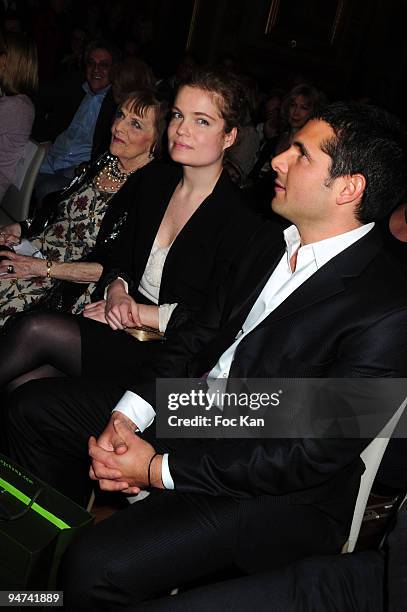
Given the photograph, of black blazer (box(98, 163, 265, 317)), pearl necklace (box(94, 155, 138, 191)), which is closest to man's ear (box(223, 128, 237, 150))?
black blazer (box(98, 163, 265, 317))

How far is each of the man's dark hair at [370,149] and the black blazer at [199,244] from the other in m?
0.64

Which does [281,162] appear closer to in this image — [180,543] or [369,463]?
[369,463]

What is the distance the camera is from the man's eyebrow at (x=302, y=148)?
172 cm

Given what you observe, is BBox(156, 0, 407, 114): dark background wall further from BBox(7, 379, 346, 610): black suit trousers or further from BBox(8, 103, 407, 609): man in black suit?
BBox(7, 379, 346, 610): black suit trousers

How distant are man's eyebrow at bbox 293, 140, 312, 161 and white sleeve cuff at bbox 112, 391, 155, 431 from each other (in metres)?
0.79

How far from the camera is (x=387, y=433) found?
1.74 m

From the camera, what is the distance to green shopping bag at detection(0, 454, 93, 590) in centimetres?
154

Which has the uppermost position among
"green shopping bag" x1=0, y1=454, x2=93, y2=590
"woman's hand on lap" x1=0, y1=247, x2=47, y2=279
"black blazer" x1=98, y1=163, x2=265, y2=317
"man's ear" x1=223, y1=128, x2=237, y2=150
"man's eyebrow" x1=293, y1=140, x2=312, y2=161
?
"man's eyebrow" x1=293, y1=140, x2=312, y2=161

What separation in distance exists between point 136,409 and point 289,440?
1.45 feet

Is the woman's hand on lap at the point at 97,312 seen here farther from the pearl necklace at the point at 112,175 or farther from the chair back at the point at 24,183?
the chair back at the point at 24,183

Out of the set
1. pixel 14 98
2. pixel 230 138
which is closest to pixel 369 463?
pixel 230 138

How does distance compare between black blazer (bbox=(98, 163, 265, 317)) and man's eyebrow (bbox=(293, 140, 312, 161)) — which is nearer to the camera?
man's eyebrow (bbox=(293, 140, 312, 161))

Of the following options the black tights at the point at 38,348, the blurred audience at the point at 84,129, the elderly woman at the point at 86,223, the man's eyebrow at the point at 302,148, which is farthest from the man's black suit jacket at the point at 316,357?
the blurred audience at the point at 84,129

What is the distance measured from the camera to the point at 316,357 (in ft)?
5.40
